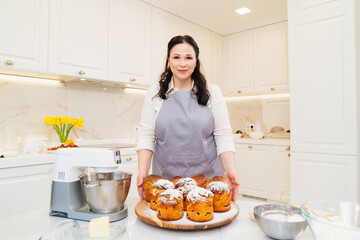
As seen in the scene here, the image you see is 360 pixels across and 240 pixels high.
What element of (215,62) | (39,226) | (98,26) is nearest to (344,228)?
A: (39,226)

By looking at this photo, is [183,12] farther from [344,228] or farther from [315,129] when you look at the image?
[344,228]

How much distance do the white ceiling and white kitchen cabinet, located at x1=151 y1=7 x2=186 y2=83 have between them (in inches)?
3.8

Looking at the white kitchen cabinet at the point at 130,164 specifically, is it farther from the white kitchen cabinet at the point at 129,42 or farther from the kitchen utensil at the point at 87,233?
the kitchen utensil at the point at 87,233

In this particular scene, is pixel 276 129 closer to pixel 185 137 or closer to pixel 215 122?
pixel 215 122

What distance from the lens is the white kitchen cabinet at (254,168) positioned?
3367mm

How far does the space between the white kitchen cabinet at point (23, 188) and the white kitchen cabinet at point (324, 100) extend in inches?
90.0

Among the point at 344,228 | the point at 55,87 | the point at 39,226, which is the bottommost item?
the point at 39,226

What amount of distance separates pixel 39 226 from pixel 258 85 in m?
3.45

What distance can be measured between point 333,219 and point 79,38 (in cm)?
242

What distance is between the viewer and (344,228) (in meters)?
0.52

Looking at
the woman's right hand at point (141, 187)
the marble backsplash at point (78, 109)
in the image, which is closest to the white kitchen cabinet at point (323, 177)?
the marble backsplash at point (78, 109)

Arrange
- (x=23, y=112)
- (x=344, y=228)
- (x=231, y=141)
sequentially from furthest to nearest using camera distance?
1. (x=23, y=112)
2. (x=231, y=141)
3. (x=344, y=228)

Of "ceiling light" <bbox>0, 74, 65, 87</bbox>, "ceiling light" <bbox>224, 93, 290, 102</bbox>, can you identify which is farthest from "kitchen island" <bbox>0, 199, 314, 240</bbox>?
"ceiling light" <bbox>224, 93, 290, 102</bbox>

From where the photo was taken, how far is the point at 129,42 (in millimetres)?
2803
